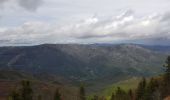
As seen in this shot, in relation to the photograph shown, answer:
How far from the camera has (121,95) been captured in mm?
171125

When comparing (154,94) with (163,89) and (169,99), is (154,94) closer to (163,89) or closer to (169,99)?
(169,99)

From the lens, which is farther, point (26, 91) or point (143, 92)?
point (143, 92)

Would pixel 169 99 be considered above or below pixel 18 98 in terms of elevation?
below

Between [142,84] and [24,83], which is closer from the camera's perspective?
[24,83]

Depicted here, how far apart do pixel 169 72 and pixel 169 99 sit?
16135mm

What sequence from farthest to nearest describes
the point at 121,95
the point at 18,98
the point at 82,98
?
the point at 121,95 → the point at 82,98 → the point at 18,98

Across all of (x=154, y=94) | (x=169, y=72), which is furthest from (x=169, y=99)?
(x=169, y=72)

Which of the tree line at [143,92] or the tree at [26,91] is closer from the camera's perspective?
the tree at [26,91]

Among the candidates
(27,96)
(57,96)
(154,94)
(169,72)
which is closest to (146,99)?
(154,94)

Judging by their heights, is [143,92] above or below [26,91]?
below

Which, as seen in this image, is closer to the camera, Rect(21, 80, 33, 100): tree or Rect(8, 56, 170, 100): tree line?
Rect(21, 80, 33, 100): tree

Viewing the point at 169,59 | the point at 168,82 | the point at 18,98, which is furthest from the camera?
the point at 168,82

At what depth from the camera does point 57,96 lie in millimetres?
117875

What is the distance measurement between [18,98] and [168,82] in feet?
286
